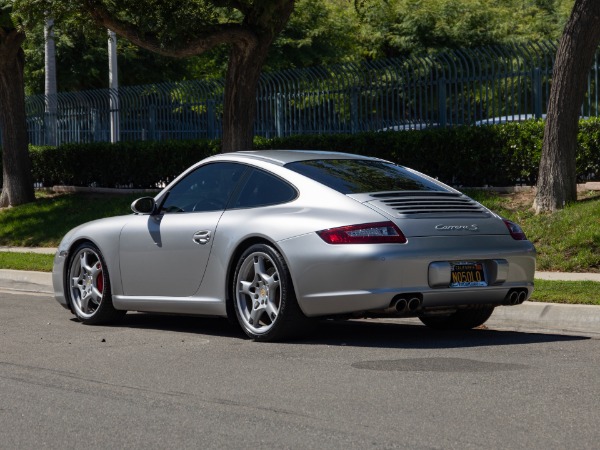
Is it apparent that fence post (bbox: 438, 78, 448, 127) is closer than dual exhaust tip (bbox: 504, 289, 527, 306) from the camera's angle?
No

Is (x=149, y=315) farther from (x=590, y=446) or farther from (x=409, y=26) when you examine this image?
(x=409, y=26)

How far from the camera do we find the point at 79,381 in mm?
7188

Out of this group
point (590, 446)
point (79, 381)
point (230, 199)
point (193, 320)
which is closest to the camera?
point (590, 446)

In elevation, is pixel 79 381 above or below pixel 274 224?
below

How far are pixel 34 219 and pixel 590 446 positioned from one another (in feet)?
62.8

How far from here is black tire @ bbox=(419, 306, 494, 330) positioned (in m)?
9.27

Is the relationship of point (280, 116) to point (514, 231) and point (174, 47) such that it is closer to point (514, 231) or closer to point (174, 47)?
point (174, 47)

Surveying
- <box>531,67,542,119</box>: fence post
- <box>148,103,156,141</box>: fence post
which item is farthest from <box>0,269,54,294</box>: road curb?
<box>148,103,156,141</box>: fence post

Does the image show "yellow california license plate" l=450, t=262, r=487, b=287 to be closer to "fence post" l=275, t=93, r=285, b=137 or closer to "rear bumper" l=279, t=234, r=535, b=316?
"rear bumper" l=279, t=234, r=535, b=316

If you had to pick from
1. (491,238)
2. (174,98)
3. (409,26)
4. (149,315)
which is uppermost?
(409,26)

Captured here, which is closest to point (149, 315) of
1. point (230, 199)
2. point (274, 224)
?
point (230, 199)

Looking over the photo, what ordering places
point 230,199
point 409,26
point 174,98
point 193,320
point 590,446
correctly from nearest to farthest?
1. point 590,446
2. point 230,199
3. point 193,320
4. point 174,98
5. point 409,26

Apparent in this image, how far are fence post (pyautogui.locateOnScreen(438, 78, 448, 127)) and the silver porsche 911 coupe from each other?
32.9 feet

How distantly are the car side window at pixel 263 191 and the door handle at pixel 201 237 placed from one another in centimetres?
31
